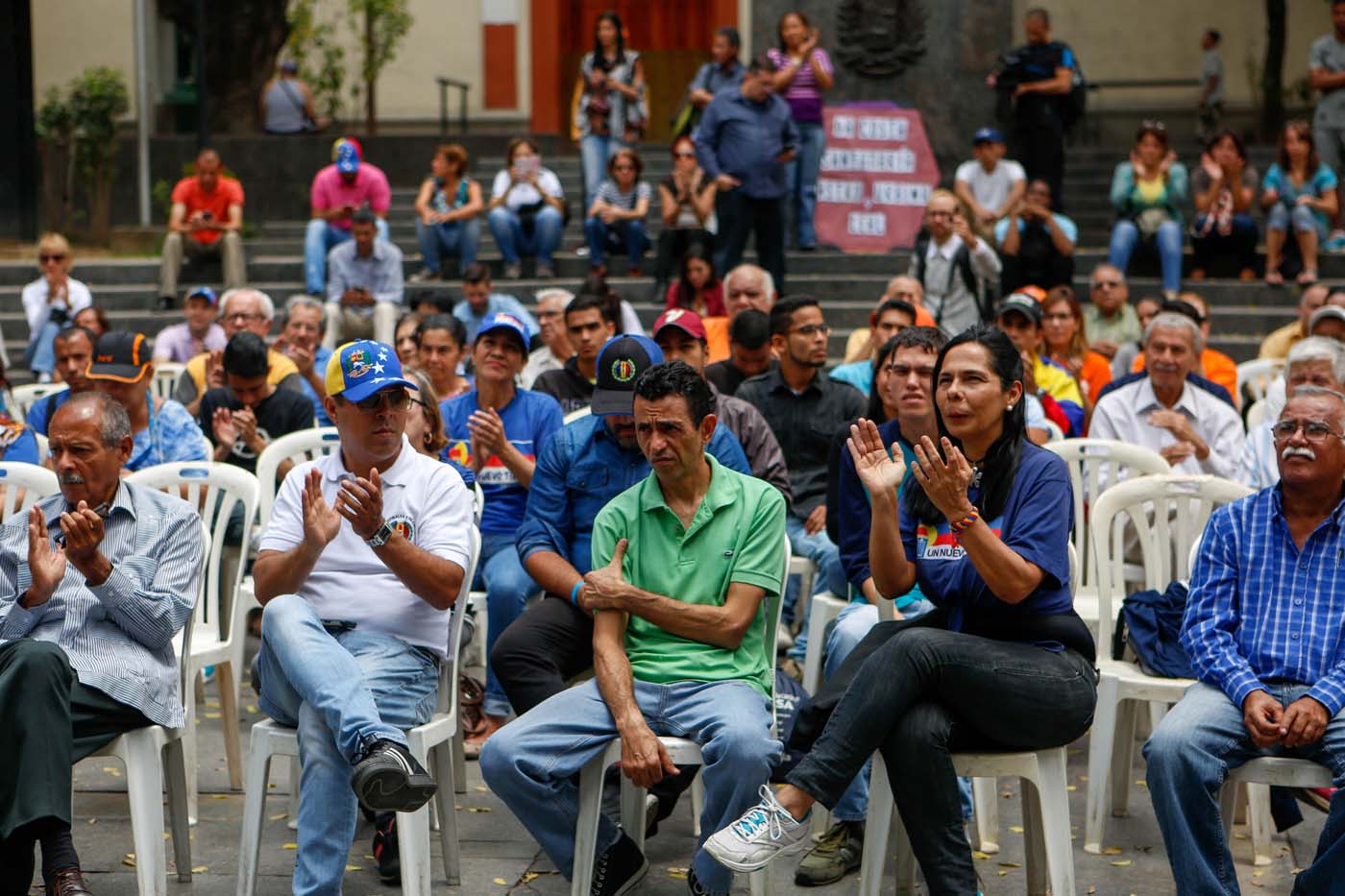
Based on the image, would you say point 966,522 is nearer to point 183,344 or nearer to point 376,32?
point 183,344

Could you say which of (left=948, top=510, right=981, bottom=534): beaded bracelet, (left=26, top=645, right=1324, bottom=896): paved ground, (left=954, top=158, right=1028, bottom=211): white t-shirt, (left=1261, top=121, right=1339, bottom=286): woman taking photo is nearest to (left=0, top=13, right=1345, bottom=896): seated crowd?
(left=948, top=510, right=981, bottom=534): beaded bracelet

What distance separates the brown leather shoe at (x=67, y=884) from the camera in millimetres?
4457

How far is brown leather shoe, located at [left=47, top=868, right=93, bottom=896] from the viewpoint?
14.6 feet

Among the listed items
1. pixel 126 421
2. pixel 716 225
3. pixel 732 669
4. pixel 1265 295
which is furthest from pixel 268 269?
pixel 732 669

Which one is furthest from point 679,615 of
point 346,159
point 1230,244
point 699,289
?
point 1230,244

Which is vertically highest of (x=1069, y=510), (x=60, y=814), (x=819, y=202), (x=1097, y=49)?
(x=1097, y=49)

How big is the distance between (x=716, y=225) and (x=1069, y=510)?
298 inches

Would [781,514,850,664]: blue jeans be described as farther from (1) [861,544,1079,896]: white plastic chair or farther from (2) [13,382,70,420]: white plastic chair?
(2) [13,382,70,420]: white plastic chair

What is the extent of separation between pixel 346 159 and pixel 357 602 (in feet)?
28.1

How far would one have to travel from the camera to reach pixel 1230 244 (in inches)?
499

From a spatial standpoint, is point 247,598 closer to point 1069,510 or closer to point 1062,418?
point 1069,510

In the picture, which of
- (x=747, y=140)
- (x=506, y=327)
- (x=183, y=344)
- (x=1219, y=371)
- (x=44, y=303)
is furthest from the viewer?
(x=44, y=303)

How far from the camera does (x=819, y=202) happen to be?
13.5m

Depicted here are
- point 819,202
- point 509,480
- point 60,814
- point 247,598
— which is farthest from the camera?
point 819,202
